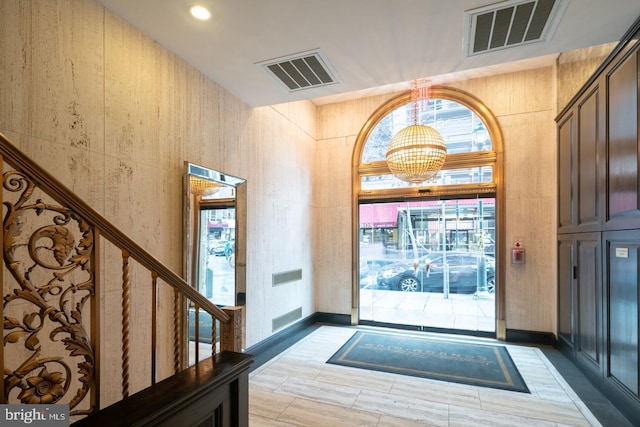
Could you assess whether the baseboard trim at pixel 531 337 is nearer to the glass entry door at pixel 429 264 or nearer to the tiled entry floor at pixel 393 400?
the glass entry door at pixel 429 264

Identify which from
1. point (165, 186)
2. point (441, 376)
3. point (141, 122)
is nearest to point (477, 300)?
point (441, 376)

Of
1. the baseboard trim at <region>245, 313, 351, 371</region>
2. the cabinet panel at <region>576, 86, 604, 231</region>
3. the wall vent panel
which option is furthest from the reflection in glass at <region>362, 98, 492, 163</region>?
the baseboard trim at <region>245, 313, 351, 371</region>

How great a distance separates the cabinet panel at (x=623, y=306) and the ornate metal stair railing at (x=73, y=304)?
10.4 ft

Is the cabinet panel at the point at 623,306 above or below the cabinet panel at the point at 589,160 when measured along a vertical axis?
below

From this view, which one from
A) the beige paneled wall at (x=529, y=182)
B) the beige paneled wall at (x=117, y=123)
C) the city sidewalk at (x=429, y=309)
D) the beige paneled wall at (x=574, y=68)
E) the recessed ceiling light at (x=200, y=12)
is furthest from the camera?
the city sidewalk at (x=429, y=309)

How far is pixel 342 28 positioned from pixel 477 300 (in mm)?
4508

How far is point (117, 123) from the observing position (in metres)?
2.48

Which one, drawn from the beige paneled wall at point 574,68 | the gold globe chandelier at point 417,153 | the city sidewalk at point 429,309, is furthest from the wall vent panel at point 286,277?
the beige paneled wall at point 574,68

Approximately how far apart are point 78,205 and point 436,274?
16.6ft

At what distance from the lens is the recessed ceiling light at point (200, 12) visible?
236 cm

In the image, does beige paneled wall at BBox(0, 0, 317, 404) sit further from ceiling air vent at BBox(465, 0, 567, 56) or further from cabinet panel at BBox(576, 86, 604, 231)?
cabinet panel at BBox(576, 86, 604, 231)

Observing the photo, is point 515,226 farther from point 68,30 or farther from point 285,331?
point 68,30

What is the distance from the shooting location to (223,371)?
1683mm

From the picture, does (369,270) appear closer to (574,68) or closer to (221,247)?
(221,247)
